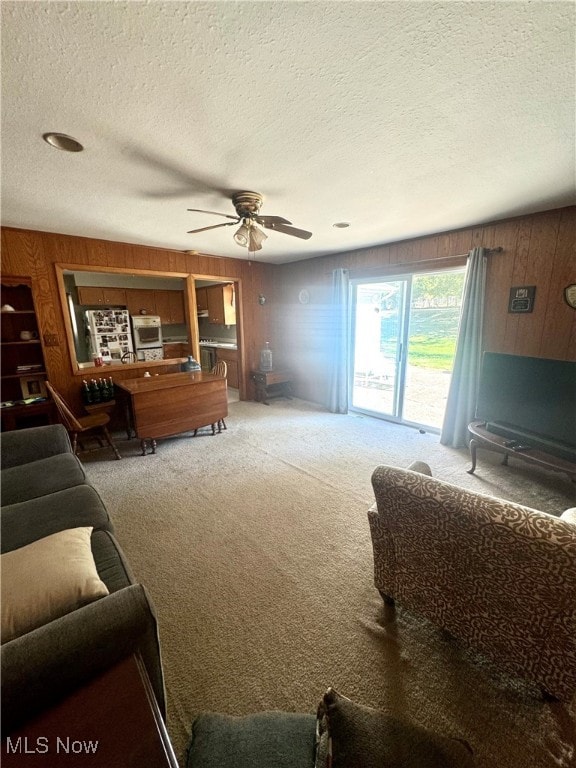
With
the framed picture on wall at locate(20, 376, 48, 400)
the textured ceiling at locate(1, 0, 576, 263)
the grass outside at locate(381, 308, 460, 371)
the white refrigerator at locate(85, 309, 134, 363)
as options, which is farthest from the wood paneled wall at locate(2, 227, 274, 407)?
the grass outside at locate(381, 308, 460, 371)

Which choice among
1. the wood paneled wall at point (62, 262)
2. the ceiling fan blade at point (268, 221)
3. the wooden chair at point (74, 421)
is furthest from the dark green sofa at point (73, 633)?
the wood paneled wall at point (62, 262)

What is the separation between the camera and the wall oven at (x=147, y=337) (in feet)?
18.4

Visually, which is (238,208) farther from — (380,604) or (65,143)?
(380,604)

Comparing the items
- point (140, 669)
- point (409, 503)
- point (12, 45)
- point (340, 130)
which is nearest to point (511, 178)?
point (340, 130)

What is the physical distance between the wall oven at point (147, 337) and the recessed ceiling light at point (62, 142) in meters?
4.25

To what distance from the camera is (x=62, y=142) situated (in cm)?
158

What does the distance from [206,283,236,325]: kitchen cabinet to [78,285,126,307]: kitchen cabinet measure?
1.66 m

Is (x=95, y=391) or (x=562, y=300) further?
(x=95, y=391)

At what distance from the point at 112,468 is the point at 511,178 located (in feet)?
13.6

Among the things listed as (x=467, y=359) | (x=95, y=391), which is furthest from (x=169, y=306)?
(x=467, y=359)

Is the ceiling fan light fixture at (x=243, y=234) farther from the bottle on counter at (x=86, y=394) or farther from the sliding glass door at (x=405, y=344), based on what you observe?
the bottle on counter at (x=86, y=394)

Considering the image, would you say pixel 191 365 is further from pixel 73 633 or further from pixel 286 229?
pixel 73 633

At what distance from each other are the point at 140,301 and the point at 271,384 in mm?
3193

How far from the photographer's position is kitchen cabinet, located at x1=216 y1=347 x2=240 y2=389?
596 centimetres
